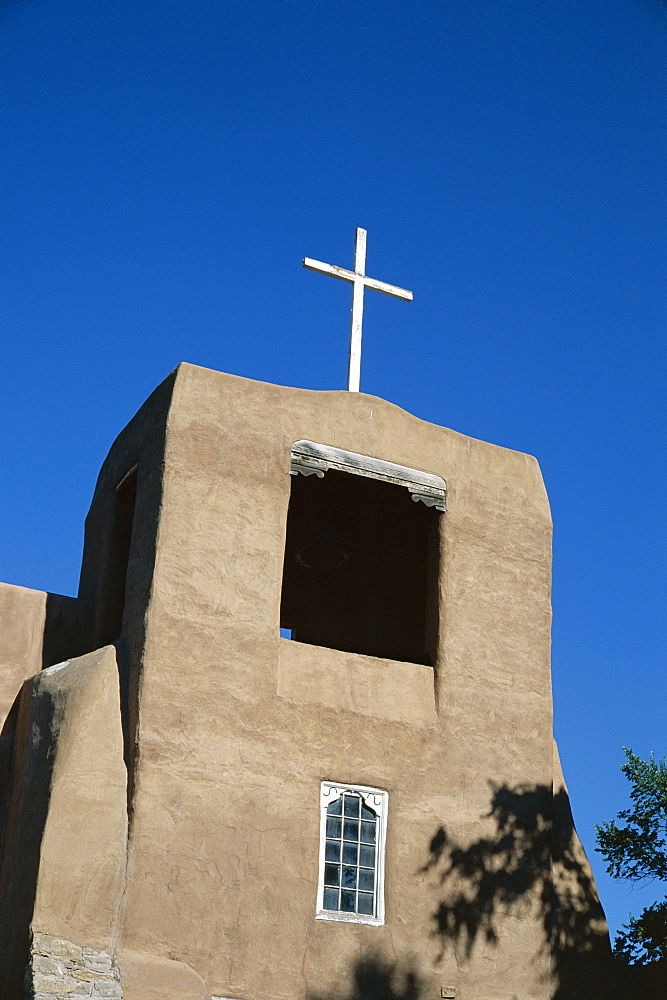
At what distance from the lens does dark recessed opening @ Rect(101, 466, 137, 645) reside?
16.3m

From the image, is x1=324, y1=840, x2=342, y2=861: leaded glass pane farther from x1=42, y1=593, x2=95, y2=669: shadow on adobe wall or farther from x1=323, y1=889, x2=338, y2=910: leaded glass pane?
x1=42, y1=593, x2=95, y2=669: shadow on adobe wall

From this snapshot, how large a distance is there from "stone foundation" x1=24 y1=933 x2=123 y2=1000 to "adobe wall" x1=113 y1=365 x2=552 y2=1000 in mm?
A: 262

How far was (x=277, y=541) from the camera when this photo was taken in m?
15.0

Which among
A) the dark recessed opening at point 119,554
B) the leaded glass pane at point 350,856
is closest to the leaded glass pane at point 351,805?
the leaded glass pane at point 350,856

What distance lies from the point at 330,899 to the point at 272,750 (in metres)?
1.69

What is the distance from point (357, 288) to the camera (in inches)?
676

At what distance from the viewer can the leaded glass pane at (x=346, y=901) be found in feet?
46.6

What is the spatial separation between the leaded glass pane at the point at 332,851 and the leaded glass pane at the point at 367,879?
0.23 m

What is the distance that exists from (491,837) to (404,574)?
4821 mm

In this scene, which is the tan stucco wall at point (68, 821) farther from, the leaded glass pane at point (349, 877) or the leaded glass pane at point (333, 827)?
the leaded glass pane at point (349, 877)

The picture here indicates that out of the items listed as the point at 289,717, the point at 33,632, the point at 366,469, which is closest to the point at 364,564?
the point at 366,469

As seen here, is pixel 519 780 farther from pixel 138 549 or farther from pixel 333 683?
pixel 138 549

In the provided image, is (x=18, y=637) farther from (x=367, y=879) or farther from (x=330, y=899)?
(x=367, y=879)

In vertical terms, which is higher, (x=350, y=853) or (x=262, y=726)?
(x=262, y=726)
